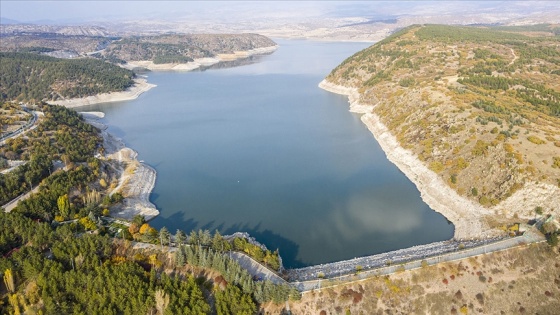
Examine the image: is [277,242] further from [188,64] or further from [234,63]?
[234,63]

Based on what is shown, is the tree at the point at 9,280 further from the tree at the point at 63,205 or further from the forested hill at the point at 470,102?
the forested hill at the point at 470,102

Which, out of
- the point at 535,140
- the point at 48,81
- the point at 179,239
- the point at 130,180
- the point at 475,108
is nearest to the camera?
the point at 179,239

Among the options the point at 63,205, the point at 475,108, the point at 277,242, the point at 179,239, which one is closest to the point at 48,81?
the point at 63,205

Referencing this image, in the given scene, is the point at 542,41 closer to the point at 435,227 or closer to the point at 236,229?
the point at 435,227

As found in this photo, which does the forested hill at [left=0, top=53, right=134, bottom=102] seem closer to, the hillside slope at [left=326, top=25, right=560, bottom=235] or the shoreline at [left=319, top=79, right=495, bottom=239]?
the hillside slope at [left=326, top=25, right=560, bottom=235]

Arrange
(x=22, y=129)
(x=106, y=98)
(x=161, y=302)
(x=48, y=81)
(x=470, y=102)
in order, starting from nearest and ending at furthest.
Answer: (x=161, y=302) → (x=22, y=129) → (x=470, y=102) → (x=48, y=81) → (x=106, y=98)

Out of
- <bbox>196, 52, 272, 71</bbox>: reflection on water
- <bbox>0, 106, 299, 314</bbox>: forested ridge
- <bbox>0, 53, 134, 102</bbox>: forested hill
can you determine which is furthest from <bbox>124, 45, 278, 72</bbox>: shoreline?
<bbox>0, 106, 299, 314</bbox>: forested ridge

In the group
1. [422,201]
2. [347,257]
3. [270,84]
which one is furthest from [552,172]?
[270,84]

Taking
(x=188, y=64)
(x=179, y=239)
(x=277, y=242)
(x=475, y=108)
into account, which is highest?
(x=475, y=108)
